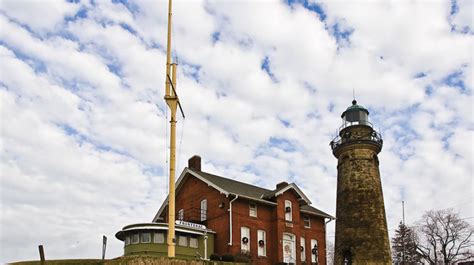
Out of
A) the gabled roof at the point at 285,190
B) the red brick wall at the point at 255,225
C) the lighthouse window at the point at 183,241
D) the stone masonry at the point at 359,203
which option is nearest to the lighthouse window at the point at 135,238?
the lighthouse window at the point at 183,241

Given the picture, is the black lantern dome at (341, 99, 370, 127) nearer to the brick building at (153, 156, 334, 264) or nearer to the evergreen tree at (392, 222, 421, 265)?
the brick building at (153, 156, 334, 264)

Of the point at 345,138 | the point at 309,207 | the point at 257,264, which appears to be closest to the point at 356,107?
the point at 345,138

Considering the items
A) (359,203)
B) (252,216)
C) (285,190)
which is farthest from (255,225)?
(359,203)

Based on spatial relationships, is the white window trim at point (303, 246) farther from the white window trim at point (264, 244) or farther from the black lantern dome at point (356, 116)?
the black lantern dome at point (356, 116)

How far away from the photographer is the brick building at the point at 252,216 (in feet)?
114

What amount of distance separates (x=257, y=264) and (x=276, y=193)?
5407 millimetres

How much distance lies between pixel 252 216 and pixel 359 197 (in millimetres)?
7745

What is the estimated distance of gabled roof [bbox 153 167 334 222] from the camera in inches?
1406

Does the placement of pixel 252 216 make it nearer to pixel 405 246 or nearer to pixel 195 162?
pixel 195 162

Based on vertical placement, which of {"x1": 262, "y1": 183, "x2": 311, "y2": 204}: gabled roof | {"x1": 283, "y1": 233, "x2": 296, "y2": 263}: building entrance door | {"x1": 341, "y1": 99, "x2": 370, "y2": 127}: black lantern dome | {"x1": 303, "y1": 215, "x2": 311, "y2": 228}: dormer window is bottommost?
{"x1": 283, "y1": 233, "x2": 296, "y2": 263}: building entrance door

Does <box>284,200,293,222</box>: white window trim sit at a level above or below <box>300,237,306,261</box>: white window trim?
above

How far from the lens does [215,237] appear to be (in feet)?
115

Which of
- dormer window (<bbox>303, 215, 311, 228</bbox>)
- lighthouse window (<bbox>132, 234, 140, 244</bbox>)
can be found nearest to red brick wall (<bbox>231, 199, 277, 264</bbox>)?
dormer window (<bbox>303, 215, 311, 228</bbox>)

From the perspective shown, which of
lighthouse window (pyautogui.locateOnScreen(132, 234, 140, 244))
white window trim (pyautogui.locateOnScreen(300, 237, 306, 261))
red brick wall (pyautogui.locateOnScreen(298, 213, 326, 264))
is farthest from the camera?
red brick wall (pyautogui.locateOnScreen(298, 213, 326, 264))
